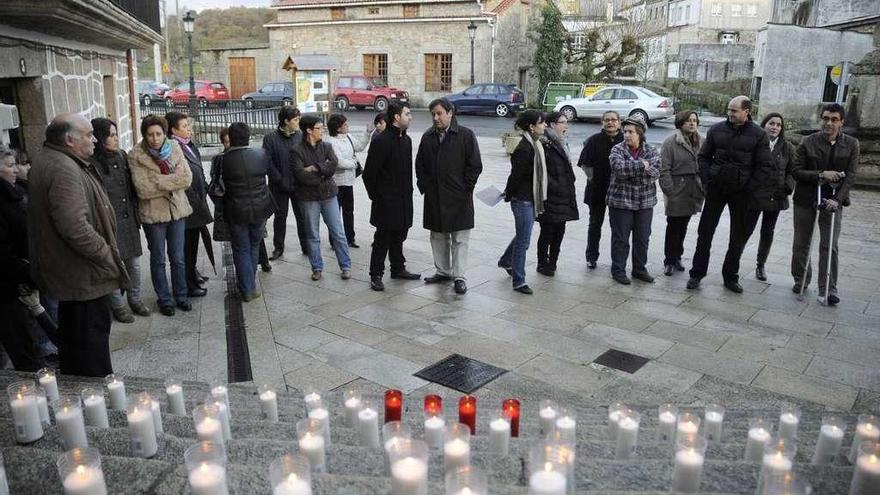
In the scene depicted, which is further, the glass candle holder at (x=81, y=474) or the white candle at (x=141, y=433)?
the white candle at (x=141, y=433)

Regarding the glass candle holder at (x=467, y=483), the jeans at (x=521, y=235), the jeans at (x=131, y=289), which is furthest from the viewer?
the jeans at (x=521, y=235)

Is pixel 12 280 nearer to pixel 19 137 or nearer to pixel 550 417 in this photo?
pixel 19 137

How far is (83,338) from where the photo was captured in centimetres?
371

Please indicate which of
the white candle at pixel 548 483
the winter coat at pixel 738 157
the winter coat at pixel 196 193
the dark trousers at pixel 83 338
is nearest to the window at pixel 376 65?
the winter coat at pixel 196 193

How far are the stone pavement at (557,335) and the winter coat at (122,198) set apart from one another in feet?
2.18

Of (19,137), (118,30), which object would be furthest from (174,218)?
(118,30)

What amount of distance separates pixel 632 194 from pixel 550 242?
0.95 meters

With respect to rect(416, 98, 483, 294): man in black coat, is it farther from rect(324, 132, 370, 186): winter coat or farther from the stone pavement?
rect(324, 132, 370, 186): winter coat

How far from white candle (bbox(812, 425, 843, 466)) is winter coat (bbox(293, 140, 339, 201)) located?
4.83m

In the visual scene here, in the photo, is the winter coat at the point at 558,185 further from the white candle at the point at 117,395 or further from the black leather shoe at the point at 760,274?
the white candle at the point at 117,395

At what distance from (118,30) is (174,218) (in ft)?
7.71

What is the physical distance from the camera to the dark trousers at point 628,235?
6434mm

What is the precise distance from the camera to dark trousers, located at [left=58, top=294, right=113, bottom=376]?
3.70 meters

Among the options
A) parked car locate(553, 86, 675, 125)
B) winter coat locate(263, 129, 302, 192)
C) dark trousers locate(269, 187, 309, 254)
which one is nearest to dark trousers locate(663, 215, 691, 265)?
dark trousers locate(269, 187, 309, 254)
